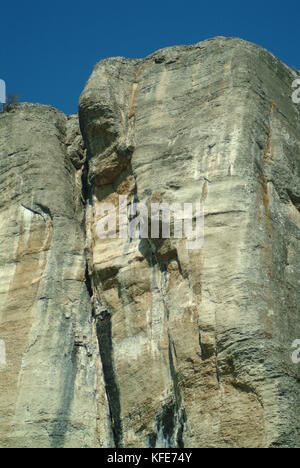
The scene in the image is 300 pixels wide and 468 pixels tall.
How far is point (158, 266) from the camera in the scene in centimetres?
1522

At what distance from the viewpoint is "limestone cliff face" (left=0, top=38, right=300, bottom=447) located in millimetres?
13492

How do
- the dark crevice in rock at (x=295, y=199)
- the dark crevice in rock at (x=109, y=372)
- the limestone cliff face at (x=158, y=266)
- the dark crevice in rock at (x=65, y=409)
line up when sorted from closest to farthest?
the limestone cliff face at (x=158, y=266) → the dark crevice in rock at (x=65, y=409) → the dark crevice in rock at (x=109, y=372) → the dark crevice in rock at (x=295, y=199)

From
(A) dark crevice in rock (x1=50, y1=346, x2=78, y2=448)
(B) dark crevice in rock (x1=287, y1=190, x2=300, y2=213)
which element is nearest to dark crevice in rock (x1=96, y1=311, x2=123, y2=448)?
(A) dark crevice in rock (x1=50, y1=346, x2=78, y2=448)

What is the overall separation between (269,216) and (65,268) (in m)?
3.37

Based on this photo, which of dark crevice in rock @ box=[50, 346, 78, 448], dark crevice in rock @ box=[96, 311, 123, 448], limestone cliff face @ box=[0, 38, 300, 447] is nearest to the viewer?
limestone cliff face @ box=[0, 38, 300, 447]

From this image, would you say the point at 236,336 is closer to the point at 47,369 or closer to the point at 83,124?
the point at 47,369

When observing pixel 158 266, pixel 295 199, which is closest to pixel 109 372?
pixel 158 266

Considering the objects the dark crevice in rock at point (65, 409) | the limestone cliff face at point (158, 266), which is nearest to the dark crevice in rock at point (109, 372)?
the limestone cliff face at point (158, 266)

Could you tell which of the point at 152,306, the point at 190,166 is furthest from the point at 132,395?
the point at 190,166

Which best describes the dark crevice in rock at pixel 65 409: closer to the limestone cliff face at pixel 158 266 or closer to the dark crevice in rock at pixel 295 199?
the limestone cliff face at pixel 158 266

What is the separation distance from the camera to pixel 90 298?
16203 millimetres

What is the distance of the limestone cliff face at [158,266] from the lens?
13.5 metres

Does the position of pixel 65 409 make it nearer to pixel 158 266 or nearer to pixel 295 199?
pixel 158 266

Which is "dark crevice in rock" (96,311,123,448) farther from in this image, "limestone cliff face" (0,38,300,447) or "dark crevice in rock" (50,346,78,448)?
"dark crevice in rock" (50,346,78,448)
